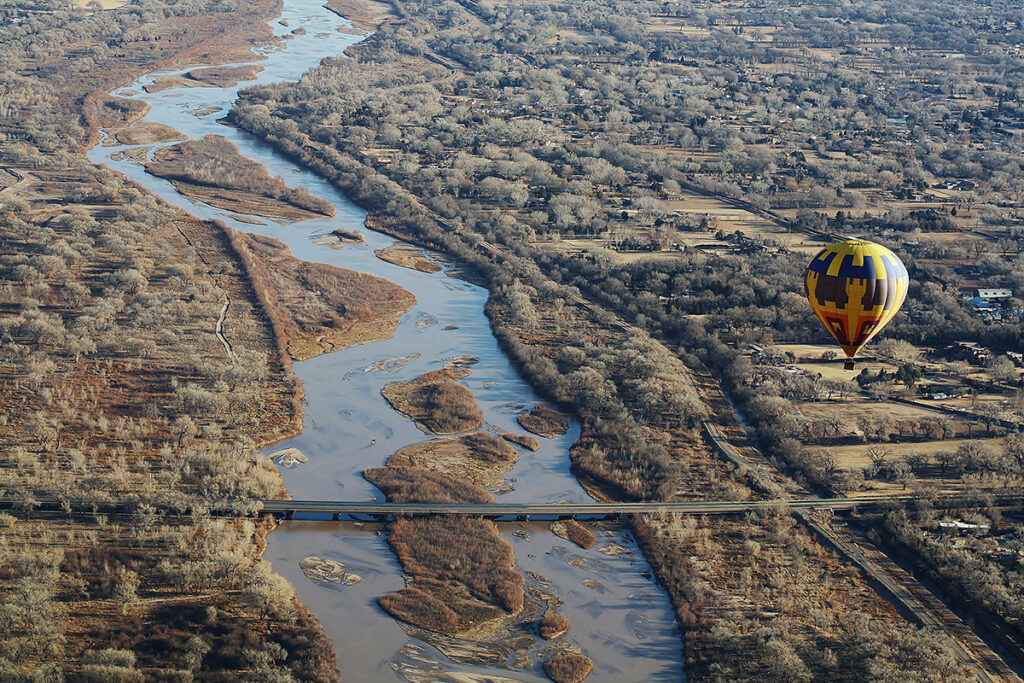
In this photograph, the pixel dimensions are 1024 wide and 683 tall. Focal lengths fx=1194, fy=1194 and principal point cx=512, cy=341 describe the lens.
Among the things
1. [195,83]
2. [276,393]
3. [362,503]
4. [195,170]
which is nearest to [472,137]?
[195,170]

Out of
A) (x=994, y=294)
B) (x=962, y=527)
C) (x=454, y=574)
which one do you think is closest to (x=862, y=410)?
(x=962, y=527)

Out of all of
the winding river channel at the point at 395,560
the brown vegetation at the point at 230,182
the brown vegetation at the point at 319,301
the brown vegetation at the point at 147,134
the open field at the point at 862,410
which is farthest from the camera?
the brown vegetation at the point at 147,134

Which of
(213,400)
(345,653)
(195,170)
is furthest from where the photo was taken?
(195,170)

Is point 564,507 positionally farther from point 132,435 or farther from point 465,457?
point 132,435

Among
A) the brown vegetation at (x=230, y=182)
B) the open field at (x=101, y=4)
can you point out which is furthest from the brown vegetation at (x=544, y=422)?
the open field at (x=101, y=4)

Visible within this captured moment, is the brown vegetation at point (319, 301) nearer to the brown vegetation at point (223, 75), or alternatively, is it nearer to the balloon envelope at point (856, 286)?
A: the balloon envelope at point (856, 286)

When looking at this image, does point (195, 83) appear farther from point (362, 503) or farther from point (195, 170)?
point (362, 503)

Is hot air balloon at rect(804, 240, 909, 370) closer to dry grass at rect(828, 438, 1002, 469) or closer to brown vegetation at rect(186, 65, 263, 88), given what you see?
dry grass at rect(828, 438, 1002, 469)
